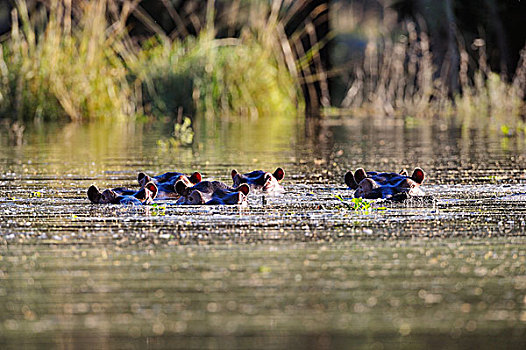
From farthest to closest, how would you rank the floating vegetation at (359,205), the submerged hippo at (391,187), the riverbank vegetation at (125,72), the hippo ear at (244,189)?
the riverbank vegetation at (125,72) < the submerged hippo at (391,187) < the hippo ear at (244,189) < the floating vegetation at (359,205)

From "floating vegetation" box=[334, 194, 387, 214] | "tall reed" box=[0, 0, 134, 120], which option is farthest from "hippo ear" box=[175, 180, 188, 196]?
"tall reed" box=[0, 0, 134, 120]

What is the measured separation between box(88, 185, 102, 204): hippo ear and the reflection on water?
0.08m

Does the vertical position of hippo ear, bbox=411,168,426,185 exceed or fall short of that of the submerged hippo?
it exceeds it

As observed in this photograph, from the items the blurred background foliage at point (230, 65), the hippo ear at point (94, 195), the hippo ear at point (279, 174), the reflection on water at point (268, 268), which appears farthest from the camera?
the blurred background foliage at point (230, 65)

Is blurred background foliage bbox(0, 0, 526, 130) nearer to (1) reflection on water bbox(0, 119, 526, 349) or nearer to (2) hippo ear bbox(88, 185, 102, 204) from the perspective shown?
(1) reflection on water bbox(0, 119, 526, 349)

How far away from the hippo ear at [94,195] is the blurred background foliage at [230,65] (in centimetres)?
828

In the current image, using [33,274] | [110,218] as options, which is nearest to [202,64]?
[110,218]

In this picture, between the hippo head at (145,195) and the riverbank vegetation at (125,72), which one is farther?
the riverbank vegetation at (125,72)

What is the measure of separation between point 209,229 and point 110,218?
635mm

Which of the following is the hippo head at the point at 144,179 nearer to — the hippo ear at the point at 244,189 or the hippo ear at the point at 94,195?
the hippo ear at the point at 94,195

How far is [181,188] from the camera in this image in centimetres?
571

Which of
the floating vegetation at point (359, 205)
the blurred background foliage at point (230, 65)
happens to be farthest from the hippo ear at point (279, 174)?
the blurred background foliage at point (230, 65)

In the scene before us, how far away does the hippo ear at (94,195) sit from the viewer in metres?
5.61

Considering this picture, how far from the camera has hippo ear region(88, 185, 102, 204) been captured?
5611mm
